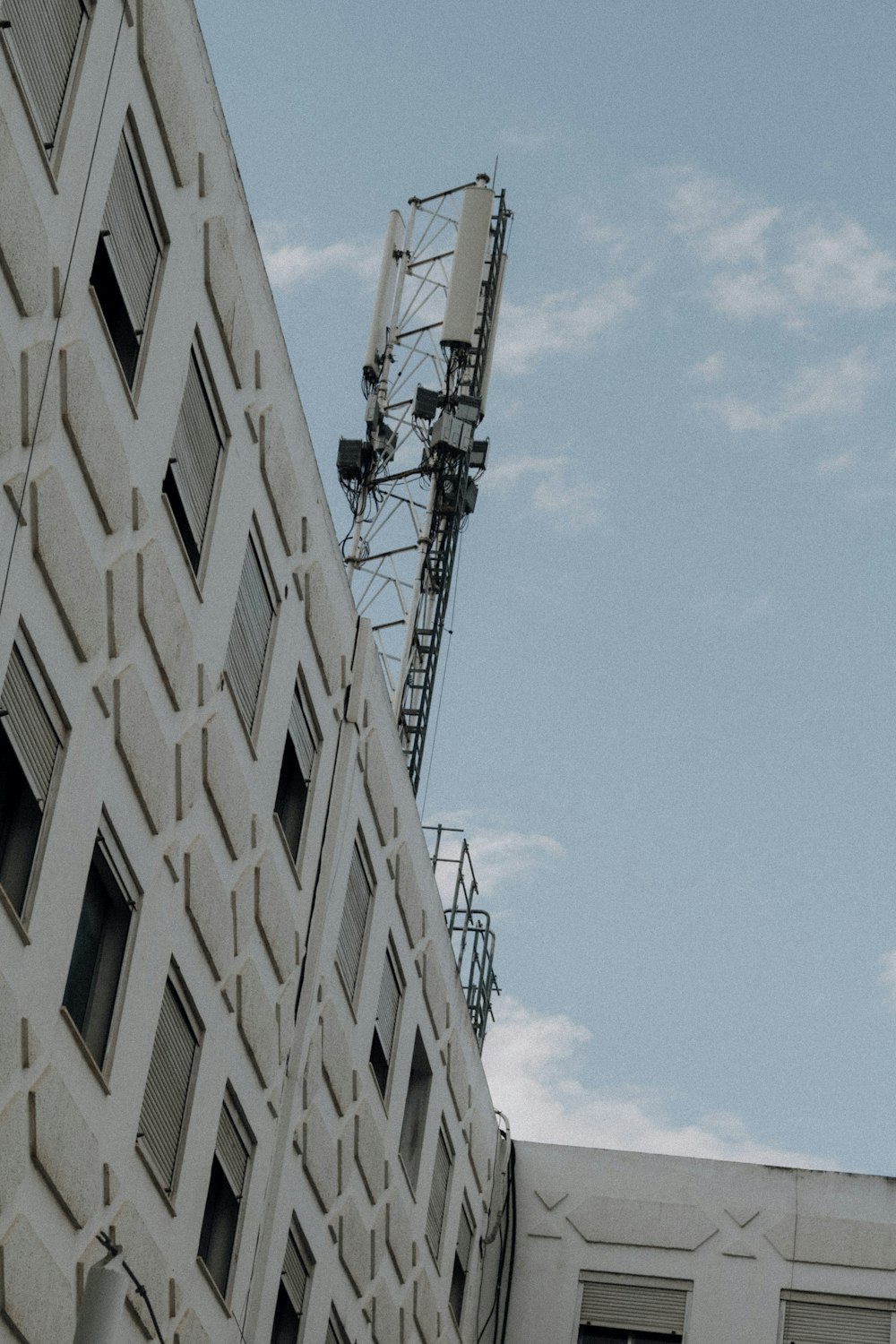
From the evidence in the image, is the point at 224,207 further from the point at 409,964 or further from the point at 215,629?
the point at 409,964

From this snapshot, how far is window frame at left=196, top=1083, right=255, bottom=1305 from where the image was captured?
19.1m

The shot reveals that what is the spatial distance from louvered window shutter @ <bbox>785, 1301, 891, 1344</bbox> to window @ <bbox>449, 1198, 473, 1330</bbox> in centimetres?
458

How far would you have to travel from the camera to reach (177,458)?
707 inches

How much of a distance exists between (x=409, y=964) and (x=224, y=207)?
10.3 metres

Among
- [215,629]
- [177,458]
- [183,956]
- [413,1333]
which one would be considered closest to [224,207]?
[177,458]

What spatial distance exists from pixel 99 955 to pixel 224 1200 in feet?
13.2

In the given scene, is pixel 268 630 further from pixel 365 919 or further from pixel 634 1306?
pixel 634 1306

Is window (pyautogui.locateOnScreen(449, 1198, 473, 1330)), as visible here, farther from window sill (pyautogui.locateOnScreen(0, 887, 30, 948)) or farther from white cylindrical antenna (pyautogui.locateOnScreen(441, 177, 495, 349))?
window sill (pyautogui.locateOnScreen(0, 887, 30, 948))

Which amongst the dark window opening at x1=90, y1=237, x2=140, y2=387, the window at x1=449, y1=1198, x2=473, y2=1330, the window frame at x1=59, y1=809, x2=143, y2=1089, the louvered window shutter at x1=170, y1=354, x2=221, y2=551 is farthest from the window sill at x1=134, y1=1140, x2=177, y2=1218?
the window at x1=449, y1=1198, x2=473, y2=1330

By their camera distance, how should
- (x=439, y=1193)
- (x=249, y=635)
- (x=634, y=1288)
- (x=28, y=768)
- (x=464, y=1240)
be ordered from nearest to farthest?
(x=28, y=768) → (x=249, y=635) → (x=439, y=1193) → (x=464, y=1240) → (x=634, y=1288)

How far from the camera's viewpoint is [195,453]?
60.4 ft

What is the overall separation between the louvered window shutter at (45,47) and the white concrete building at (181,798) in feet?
0.09

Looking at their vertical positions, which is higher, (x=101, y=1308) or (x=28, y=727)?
(x=28, y=727)

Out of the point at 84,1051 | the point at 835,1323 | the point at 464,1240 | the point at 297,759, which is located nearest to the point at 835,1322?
the point at 835,1323
